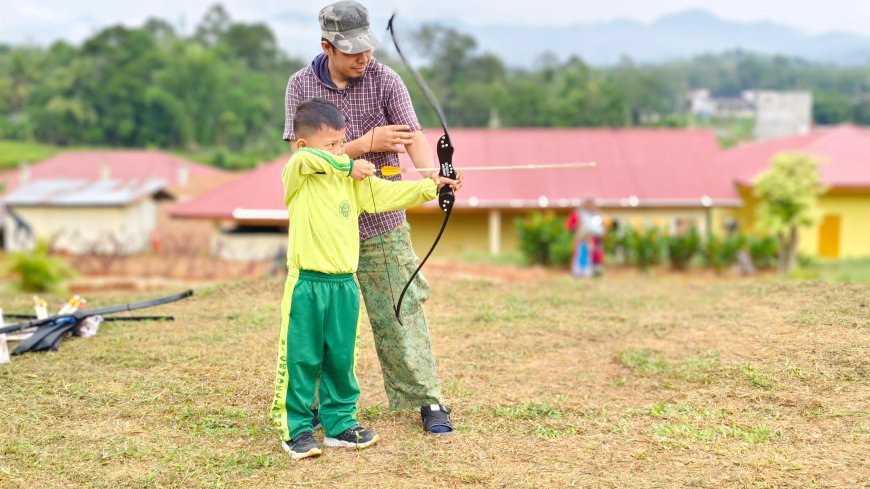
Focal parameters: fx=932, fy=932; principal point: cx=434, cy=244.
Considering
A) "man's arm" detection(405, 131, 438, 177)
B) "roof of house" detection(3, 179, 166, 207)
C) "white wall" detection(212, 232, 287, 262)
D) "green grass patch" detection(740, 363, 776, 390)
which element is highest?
"man's arm" detection(405, 131, 438, 177)

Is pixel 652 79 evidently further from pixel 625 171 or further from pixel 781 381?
pixel 781 381

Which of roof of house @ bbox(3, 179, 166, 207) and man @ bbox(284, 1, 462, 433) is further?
roof of house @ bbox(3, 179, 166, 207)

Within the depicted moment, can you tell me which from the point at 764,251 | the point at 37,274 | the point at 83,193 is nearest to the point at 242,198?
the point at 83,193

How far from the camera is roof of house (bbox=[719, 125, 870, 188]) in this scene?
2564cm

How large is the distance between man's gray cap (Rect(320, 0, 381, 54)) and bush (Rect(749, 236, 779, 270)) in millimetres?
17134

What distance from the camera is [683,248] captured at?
62.1ft

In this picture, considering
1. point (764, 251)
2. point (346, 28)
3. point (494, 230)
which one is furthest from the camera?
point (494, 230)

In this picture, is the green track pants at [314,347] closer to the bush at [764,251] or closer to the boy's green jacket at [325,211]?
the boy's green jacket at [325,211]

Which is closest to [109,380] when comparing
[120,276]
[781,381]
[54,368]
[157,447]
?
[54,368]

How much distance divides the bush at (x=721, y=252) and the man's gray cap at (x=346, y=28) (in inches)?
633

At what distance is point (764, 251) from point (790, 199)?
122 cm

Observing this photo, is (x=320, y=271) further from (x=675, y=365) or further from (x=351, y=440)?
(x=675, y=365)

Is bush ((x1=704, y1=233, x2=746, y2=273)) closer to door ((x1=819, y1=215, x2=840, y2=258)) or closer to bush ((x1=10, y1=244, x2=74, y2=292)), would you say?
door ((x1=819, y1=215, x2=840, y2=258))

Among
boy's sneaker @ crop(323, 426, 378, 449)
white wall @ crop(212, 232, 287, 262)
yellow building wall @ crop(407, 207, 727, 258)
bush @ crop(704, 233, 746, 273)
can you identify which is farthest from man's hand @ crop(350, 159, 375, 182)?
white wall @ crop(212, 232, 287, 262)
